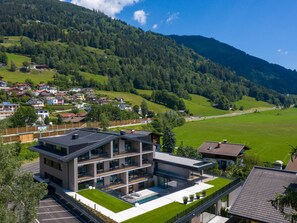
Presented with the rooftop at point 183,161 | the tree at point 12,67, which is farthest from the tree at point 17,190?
the tree at point 12,67

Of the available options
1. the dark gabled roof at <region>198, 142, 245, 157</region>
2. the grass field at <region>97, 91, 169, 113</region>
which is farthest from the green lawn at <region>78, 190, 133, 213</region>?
the grass field at <region>97, 91, 169, 113</region>

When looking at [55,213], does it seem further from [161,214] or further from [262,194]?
[262,194]

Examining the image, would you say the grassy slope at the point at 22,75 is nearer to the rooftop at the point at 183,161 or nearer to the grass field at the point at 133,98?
the grass field at the point at 133,98

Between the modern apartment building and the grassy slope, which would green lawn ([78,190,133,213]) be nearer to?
the modern apartment building

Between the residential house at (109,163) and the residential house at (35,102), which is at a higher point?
the residential house at (35,102)

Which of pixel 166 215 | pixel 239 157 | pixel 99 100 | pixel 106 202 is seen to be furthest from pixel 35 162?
pixel 99 100

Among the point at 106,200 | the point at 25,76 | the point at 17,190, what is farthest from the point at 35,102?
the point at 17,190
